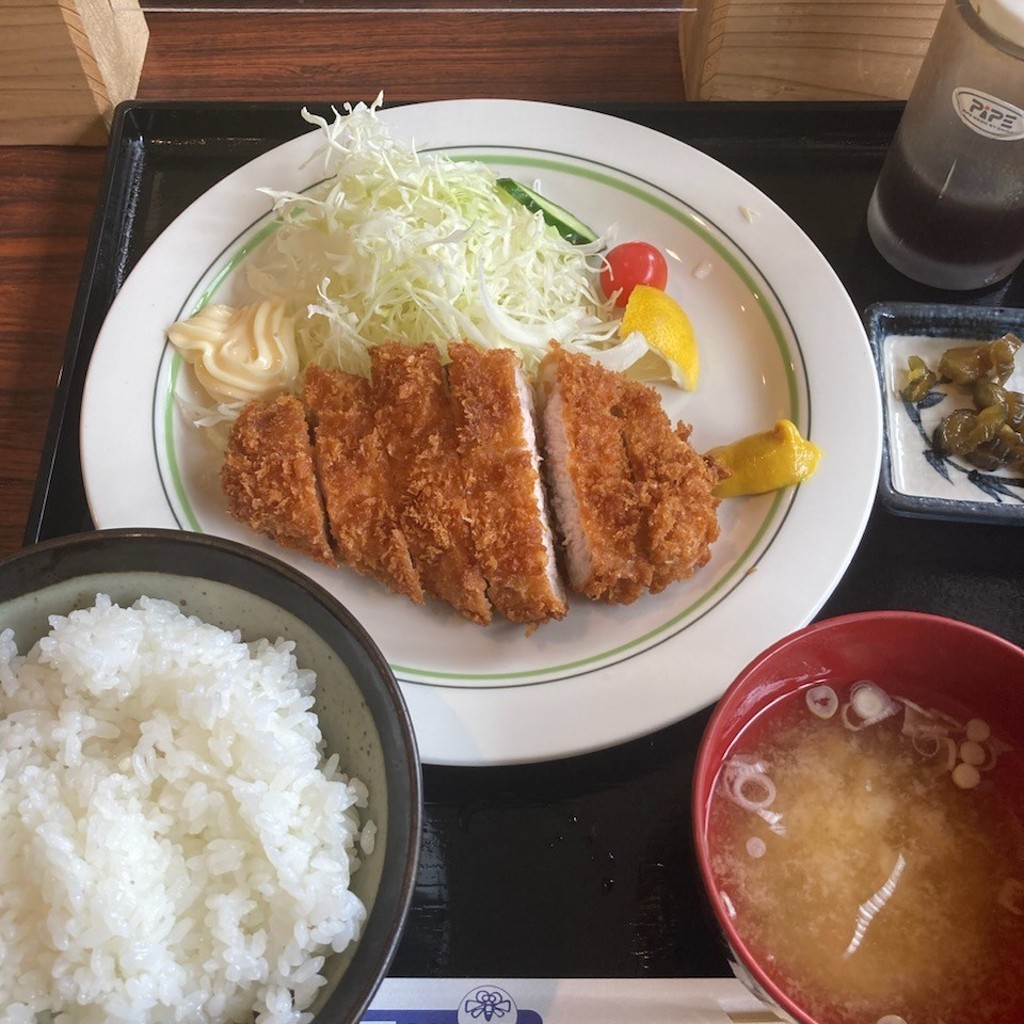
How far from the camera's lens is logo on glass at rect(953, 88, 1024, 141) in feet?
6.15

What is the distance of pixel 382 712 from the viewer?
4.16 feet

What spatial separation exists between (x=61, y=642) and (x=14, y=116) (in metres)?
1.92

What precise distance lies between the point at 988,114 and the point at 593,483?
3.67ft

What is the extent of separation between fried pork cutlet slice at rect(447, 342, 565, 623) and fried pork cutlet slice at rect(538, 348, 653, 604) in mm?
53

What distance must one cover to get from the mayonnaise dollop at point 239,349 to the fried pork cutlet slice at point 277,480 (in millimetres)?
147

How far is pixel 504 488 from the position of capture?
1.79 meters

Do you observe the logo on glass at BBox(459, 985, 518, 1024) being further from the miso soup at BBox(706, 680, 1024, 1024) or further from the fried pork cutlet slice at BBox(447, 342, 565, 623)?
the fried pork cutlet slice at BBox(447, 342, 565, 623)

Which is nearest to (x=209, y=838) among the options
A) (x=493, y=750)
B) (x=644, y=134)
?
(x=493, y=750)

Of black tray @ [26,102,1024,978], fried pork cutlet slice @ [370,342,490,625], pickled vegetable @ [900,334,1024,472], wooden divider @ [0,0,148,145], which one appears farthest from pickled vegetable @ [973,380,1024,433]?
wooden divider @ [0,0,148,145]

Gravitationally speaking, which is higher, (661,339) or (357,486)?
(661,339)

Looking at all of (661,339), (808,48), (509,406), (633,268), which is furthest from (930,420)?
(808,48)

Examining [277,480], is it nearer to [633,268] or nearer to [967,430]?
[633,268]

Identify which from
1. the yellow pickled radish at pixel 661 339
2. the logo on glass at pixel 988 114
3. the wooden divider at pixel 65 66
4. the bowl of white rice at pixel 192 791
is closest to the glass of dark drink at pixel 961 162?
the logo on glass at pixel 988 114

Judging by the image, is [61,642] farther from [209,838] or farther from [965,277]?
[965,277]
